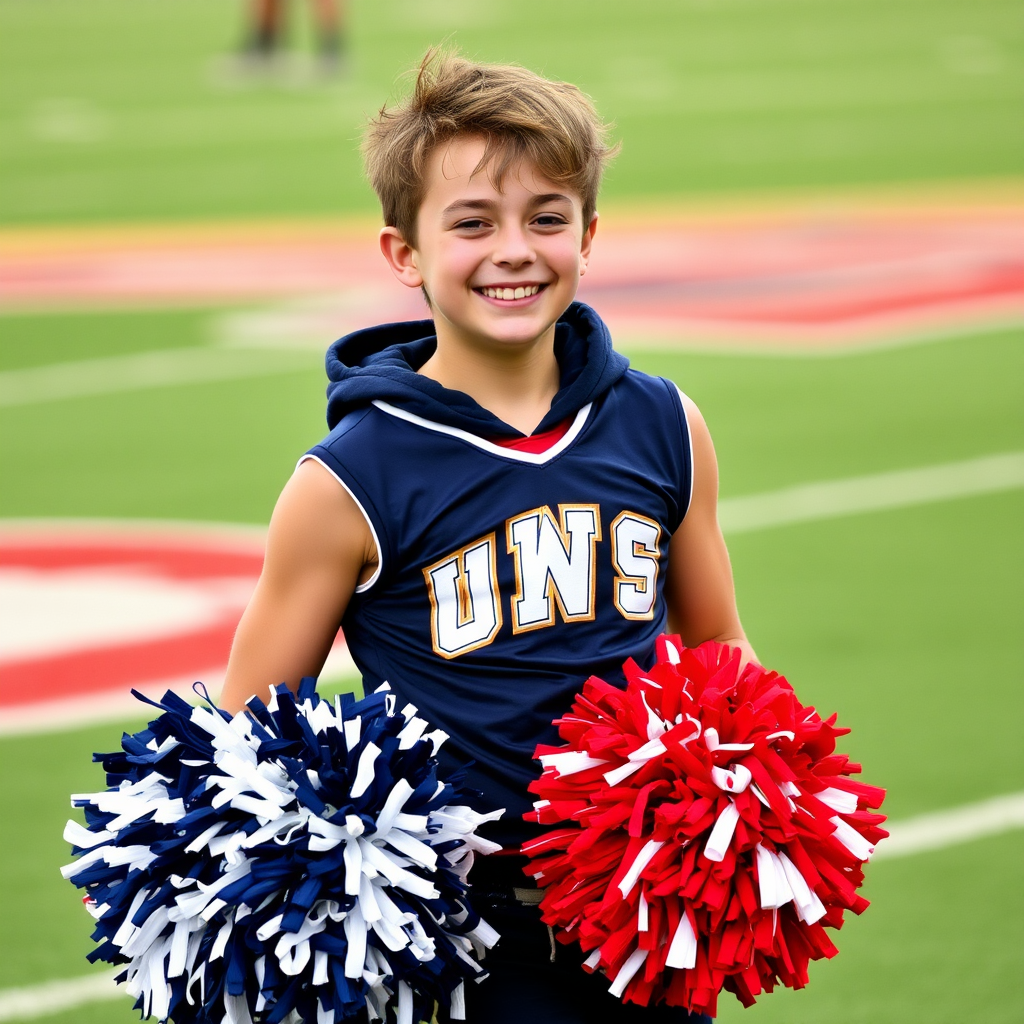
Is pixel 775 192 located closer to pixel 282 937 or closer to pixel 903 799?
pixel 903 799

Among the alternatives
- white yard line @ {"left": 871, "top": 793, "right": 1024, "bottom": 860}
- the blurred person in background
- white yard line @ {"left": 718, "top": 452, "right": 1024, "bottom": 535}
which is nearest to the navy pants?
white yard line @ {"left": 871, "top": 793, "right": 1024, "bottom": 860}

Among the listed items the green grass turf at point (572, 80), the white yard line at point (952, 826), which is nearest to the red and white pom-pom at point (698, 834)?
the white yard line at point (952, 826)

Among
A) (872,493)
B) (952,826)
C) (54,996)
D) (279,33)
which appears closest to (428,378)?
(54,996)

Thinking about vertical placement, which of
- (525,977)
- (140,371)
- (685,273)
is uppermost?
(685,273)

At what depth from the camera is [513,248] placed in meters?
2.50

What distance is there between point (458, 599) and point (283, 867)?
18.8 inches

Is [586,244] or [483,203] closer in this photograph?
[483,203]

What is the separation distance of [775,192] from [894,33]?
14585 millimetres

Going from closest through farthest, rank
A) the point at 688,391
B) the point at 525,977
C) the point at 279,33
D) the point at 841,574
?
the point at 525,977, the point at 841,574, the point at 688,391, the point at 279,33

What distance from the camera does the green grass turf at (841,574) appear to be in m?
4.19

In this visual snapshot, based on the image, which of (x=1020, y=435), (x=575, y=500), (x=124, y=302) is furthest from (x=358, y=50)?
(x=575, y=500)

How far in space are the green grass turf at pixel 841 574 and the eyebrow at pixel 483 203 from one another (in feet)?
6.87

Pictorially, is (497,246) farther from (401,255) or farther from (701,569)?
(701,569)

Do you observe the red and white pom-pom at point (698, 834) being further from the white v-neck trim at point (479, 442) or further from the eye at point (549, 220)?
the eye at point (549, 220)
